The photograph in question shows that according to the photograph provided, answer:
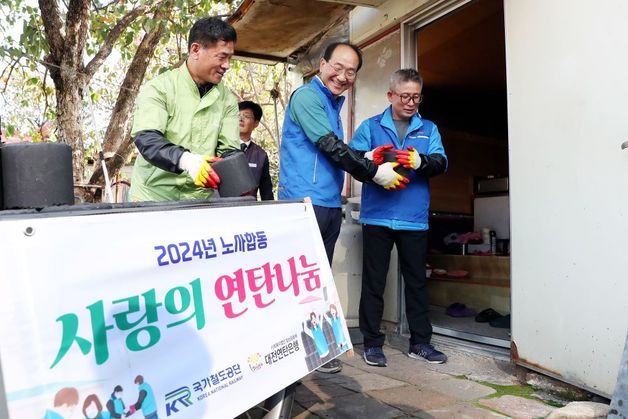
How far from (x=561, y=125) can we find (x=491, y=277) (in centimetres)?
272

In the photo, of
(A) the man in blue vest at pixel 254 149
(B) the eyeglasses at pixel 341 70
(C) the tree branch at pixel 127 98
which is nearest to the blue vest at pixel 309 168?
(B) the eyeglasses at pixel 341 70

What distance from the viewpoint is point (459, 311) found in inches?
193

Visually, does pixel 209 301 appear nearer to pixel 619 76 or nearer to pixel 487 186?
pixel 619 76

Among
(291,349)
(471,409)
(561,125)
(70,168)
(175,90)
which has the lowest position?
(471,409)

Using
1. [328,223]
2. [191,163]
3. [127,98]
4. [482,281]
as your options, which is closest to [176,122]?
[191,163]

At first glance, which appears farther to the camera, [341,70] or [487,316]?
[487,316]

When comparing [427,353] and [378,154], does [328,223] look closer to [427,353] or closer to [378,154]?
[378,154]

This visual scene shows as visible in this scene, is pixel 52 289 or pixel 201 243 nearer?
pixel 52 289

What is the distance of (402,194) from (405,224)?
21 cm

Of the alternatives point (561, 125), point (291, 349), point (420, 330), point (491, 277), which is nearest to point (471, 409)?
point (420, 330)

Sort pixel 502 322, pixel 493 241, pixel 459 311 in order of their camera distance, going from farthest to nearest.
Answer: pixel 493 241, pixel 459 311, pixel 502 322

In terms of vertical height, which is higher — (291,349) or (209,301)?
(209,301)

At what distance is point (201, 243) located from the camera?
1.62 meters

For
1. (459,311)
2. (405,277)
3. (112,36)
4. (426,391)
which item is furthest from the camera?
(112,36)
